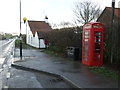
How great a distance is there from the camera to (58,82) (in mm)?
6820

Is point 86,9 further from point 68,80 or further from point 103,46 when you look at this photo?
point 68,80

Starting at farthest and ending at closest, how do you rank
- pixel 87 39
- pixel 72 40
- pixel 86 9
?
pixel 86 9 → pixel 72 40 → pixel 87 39

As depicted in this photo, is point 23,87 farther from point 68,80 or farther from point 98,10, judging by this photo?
point 98,10

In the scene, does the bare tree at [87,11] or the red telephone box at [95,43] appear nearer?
the red telephone box at [95,43]

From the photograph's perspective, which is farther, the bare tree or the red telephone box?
the bare tree

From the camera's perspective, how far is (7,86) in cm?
623

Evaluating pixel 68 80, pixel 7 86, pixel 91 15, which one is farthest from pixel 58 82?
pixel 91 15

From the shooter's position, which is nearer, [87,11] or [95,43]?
[95,43]

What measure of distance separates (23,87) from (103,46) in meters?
6.01

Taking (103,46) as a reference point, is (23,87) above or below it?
below

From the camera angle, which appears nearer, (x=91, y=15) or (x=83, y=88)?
(x=83, y=88)

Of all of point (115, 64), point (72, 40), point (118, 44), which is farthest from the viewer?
point (72, 40)

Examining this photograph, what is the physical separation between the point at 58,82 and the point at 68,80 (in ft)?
1.47

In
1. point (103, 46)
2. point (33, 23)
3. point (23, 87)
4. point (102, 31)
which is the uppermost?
point (33, 23)
